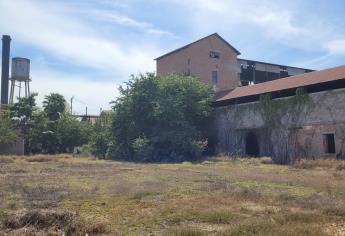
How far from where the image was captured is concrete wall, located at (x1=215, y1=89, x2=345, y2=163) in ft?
78.8

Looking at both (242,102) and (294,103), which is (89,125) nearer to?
(242,102)

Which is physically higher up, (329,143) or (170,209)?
(329,143)

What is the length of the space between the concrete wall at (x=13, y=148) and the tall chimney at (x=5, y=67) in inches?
435

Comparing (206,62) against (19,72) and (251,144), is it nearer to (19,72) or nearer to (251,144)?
(251,144)

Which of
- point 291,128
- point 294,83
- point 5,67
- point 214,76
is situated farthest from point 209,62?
point 5,67

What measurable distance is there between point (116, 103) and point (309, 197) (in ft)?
78.1

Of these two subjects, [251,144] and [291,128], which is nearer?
[291,128]

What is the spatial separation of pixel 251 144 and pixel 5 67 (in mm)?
30737

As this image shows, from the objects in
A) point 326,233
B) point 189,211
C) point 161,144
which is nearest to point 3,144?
point 161,144

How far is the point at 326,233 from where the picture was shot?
635 centimetres

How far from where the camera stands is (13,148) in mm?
38062

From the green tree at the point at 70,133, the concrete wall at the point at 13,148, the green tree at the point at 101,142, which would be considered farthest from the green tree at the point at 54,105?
the green tree at the point at 101,142

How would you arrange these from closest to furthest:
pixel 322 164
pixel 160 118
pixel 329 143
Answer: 1. pixel 322 164
2. pixel 329 143
3. pixel 160 118

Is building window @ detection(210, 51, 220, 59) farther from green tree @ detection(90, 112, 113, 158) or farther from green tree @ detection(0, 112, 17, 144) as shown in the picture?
green tree @ detection(0, 112, 17, 144)
